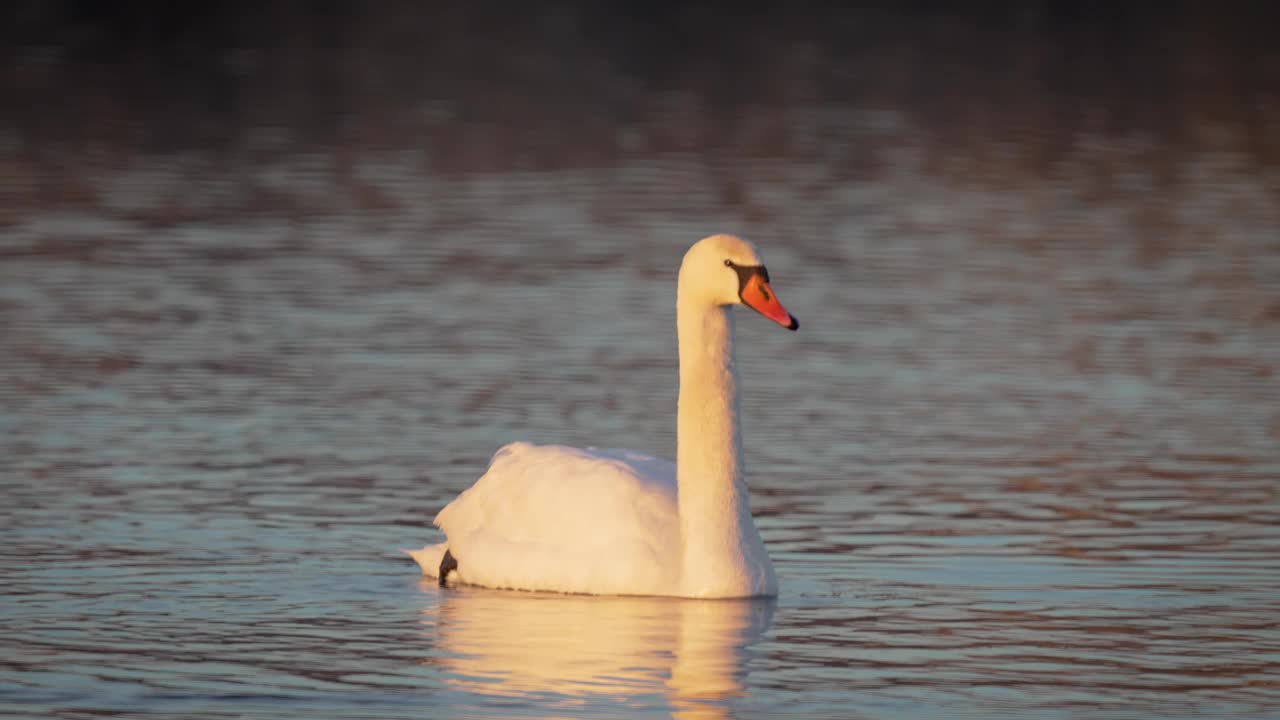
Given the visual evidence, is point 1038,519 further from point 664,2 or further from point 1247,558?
point 664,2

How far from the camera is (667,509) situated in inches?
504

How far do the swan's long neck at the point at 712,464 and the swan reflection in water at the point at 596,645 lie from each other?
155 millimetres

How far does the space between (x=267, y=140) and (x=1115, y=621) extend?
2743cm

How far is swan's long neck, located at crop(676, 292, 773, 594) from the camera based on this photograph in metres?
12.6

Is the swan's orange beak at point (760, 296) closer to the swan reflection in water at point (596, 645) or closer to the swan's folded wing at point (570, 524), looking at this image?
the swan's folded wing at point (570, 524)

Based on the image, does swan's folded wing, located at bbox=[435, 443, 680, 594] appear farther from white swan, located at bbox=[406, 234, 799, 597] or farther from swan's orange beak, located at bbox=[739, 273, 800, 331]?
swan's orange beak, located at bbox=[739, 273, 800, 331]

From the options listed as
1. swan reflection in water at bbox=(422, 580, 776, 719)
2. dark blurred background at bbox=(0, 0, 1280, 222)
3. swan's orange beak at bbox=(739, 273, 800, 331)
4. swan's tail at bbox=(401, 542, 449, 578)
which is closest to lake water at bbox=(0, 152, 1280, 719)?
swan reflection in water at bbox=(422, 580, 776, 719)

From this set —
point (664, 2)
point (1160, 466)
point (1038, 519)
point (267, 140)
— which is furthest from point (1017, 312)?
point (664, 2)

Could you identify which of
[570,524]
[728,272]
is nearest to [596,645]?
[570,524]

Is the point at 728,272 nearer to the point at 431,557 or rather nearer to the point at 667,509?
the point at 667,509

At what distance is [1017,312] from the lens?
2284 centimetres

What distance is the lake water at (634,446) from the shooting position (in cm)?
1099

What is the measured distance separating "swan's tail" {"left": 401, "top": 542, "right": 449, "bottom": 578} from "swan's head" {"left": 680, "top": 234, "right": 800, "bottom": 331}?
1642mm

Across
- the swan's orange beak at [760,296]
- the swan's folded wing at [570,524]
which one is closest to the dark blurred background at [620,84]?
the swan's folded wing at [570,524]
